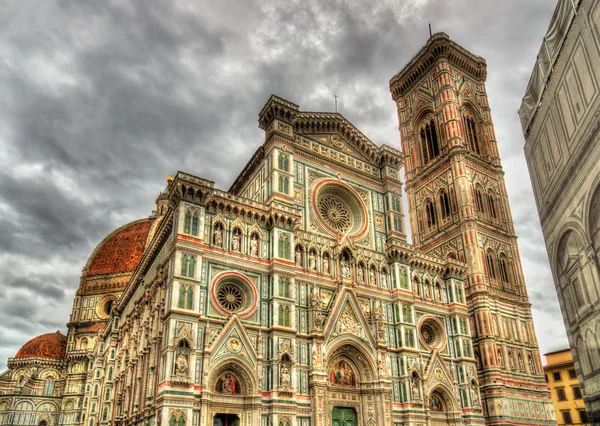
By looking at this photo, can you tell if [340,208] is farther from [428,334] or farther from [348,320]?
[428,334]

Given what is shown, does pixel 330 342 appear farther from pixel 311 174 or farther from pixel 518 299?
pixel 518 299

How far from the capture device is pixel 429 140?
163ft

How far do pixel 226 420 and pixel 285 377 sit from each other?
3615 mm

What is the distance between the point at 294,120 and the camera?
3450 cm

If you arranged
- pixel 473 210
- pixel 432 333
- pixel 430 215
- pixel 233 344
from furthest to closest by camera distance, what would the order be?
pixel 430 215 < pixel 473 210 < pixel 432 333 < pixel 233 344

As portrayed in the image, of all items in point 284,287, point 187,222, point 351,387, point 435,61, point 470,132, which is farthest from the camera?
point 435,61

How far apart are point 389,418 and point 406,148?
1207 inches

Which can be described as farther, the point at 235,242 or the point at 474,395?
the point at 474,395

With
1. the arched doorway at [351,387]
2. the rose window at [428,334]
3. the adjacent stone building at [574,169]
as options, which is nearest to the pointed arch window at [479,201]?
the rose window at [428,334]

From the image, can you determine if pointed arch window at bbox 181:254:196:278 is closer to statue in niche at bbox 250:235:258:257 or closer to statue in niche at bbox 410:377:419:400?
statue in niche at bbox 250:235:258:257

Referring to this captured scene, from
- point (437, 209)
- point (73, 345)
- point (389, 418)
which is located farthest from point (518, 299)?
point (73, 345)

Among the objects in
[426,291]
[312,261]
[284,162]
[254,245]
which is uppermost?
[284,162]

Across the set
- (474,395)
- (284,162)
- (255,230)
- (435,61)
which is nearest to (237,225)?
(255,230)

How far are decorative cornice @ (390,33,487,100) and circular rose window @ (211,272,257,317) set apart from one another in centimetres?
3444
